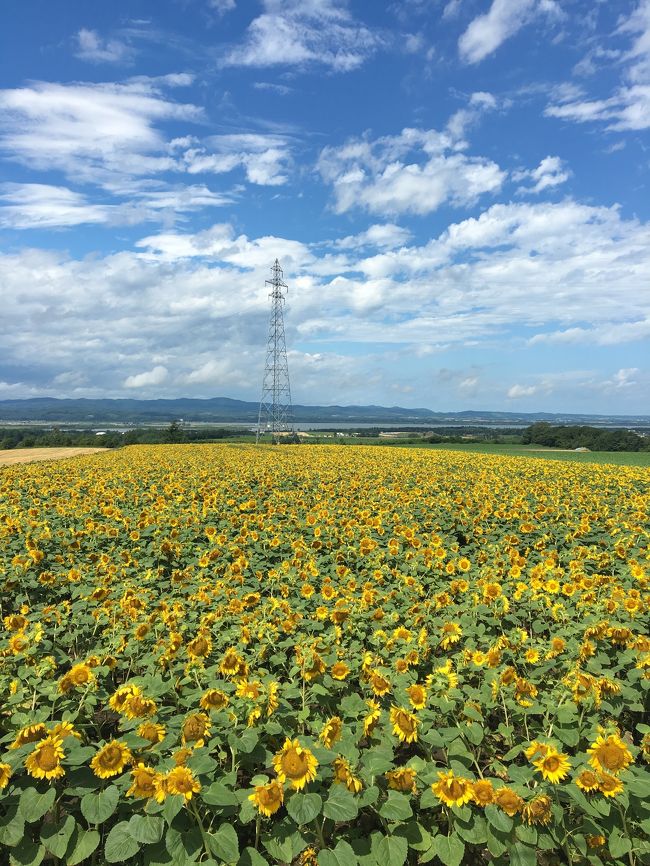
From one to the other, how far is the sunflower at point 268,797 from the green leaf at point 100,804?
70 cm

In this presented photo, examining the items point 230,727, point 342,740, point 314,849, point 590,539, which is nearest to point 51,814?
point 230,727

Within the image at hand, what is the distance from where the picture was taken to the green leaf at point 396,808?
262 cm

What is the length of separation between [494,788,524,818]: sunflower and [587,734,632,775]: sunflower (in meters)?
0.55

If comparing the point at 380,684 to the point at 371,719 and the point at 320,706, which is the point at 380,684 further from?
the point at 320,706

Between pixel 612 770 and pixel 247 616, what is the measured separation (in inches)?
116

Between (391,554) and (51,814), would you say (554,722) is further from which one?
(391,554)

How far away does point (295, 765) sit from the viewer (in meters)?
2.58

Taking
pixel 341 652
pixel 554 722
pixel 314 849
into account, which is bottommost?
pixel 314 849

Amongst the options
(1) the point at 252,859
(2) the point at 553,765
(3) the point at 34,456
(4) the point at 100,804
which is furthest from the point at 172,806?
(3) the point at 34,456

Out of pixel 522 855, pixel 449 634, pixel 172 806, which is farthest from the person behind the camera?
pixel 449 634

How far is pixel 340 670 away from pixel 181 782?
5.18 ft

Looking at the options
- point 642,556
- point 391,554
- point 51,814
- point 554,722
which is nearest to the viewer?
point 51,814

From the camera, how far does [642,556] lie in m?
7.84

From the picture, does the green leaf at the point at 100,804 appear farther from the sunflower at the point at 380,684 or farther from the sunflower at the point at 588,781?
the sunflower at the point at 588,781
